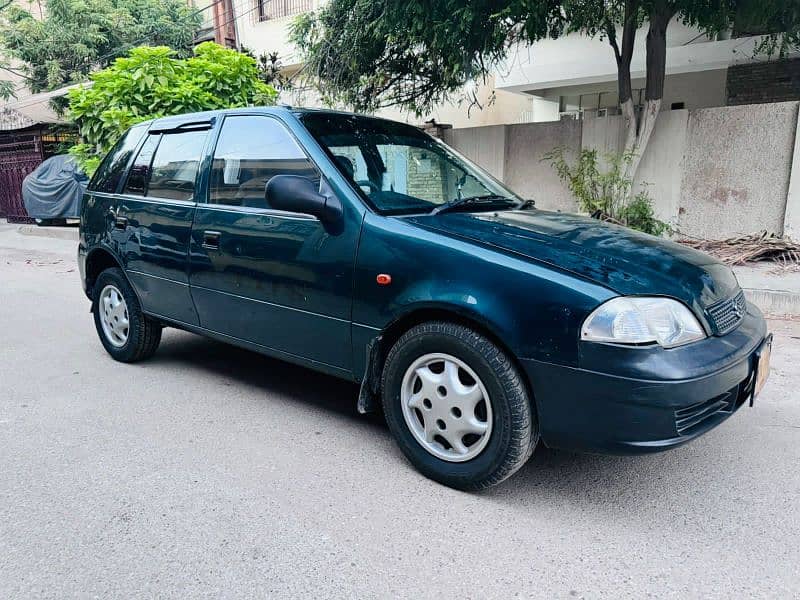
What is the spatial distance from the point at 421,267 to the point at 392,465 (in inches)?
41.4

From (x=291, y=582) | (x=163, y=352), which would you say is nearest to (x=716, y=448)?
(x=291, y=582)

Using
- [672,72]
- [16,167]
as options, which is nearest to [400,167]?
[672,72]

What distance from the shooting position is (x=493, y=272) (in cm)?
266

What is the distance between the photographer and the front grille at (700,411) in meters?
2.46

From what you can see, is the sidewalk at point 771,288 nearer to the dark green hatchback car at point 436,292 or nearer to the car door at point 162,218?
the dark green hatchback car at point 436,292

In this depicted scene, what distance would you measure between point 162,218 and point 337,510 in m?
2.39

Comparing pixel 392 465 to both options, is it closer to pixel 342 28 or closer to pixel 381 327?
pixel 381 327

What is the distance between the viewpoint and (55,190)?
49.4ft

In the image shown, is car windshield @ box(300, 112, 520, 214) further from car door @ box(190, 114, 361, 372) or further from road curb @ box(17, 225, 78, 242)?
road curb @ box(17, 225, 78, 242)

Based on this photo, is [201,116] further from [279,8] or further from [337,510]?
[279,8]

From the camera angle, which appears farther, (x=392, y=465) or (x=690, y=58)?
(x=690, y=58)

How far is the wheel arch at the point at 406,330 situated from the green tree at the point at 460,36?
504 cm

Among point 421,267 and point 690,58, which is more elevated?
point 690,58

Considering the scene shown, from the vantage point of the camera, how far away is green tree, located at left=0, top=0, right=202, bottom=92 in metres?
19.1
